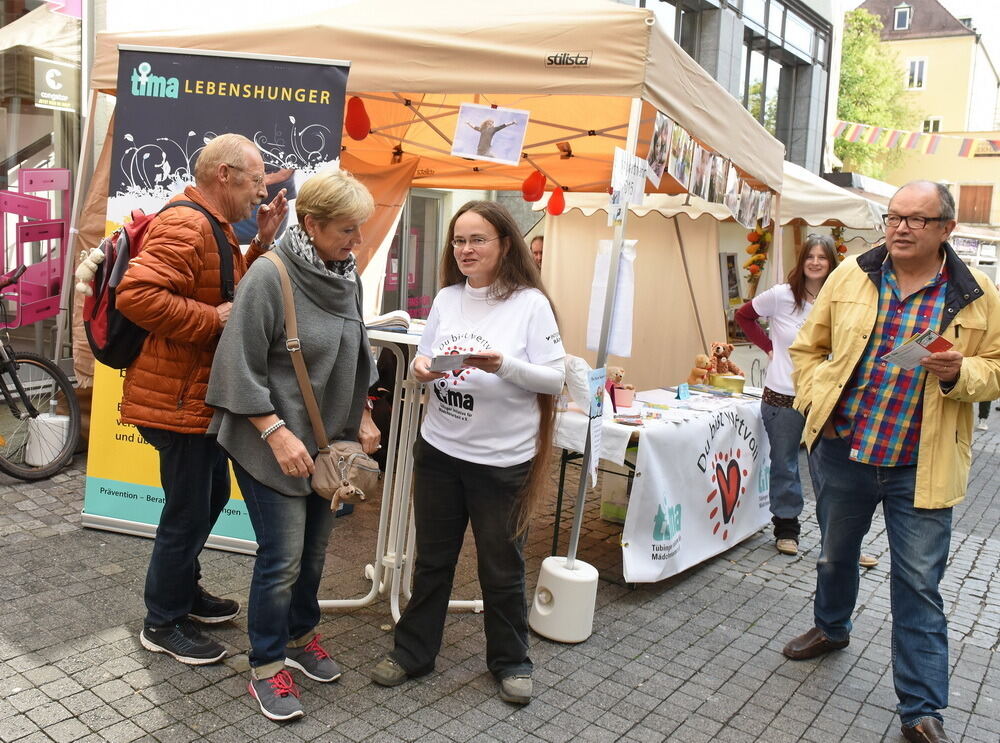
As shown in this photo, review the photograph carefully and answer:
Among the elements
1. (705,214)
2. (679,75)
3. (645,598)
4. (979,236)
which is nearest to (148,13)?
(679,75)

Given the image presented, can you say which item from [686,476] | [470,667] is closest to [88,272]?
[470,667]

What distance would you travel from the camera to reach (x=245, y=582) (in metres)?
3.96

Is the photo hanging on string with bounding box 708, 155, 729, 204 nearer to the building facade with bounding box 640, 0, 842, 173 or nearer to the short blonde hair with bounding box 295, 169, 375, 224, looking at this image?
the short blonde hair with bounding box 295, 169, 375, 224

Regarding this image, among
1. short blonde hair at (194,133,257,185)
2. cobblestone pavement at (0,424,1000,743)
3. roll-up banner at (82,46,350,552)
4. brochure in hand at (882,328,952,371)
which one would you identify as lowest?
cobblestone pavement at (0,424,1000,743)

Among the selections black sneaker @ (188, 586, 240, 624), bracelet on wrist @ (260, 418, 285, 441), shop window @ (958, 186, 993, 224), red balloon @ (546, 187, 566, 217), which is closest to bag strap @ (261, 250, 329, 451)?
bracelet on wrist @ (260, 418, 285, 441)

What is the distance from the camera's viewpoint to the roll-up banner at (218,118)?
13.4ft

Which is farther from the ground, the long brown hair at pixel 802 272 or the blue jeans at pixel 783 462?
the long brown hair at pixel 802 272

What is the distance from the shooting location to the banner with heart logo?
13.9ft

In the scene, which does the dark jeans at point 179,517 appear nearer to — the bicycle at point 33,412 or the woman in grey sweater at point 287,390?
the woman in grey sweater at point 287,390

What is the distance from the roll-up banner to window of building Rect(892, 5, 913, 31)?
1976 inches

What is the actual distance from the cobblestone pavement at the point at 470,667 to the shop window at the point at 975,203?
3646 cm

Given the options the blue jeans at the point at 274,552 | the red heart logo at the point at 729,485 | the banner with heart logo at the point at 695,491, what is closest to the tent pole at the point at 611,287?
the banner with heart logo at the point at 695,491

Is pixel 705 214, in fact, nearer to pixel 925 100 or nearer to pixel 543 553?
pixel 543 553

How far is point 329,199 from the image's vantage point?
8.68ft
